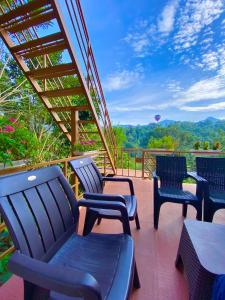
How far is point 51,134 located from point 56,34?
7.96ft

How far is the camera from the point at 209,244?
1136 mm

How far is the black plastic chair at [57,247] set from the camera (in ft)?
1.92

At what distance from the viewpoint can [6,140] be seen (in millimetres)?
1412

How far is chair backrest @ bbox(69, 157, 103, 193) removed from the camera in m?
1.61

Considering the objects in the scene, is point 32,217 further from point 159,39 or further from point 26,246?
point 159,39

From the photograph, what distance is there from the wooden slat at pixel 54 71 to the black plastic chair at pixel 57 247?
1693 millimetres

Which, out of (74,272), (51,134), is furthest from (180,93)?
(74,272)

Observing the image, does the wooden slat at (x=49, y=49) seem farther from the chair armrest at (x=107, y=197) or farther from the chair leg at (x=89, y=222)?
the chair leg at (x=89, y=222)

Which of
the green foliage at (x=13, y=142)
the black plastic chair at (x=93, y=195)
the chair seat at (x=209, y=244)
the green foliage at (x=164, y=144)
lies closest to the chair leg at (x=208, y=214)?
the chair seat at (x=209, y=244)

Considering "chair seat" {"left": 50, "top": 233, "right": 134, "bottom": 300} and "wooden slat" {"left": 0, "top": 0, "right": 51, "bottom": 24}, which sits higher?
"wooden slat" {"left": 0, "top": 0, "right": 51, "bottom": 24}

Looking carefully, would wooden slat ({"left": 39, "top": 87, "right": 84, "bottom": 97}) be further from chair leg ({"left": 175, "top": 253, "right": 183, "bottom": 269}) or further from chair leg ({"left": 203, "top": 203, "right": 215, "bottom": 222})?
chair leg ({"left": 175, "top": 253, "right": 183, "bottom": 269})

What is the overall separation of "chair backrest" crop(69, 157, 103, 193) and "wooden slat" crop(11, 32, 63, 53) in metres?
1.43

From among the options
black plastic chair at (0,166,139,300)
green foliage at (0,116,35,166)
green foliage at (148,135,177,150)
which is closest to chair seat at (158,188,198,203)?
black plastic chair at (0,166,139,300)

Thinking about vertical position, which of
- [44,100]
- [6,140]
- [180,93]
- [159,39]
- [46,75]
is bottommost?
[6,140]
